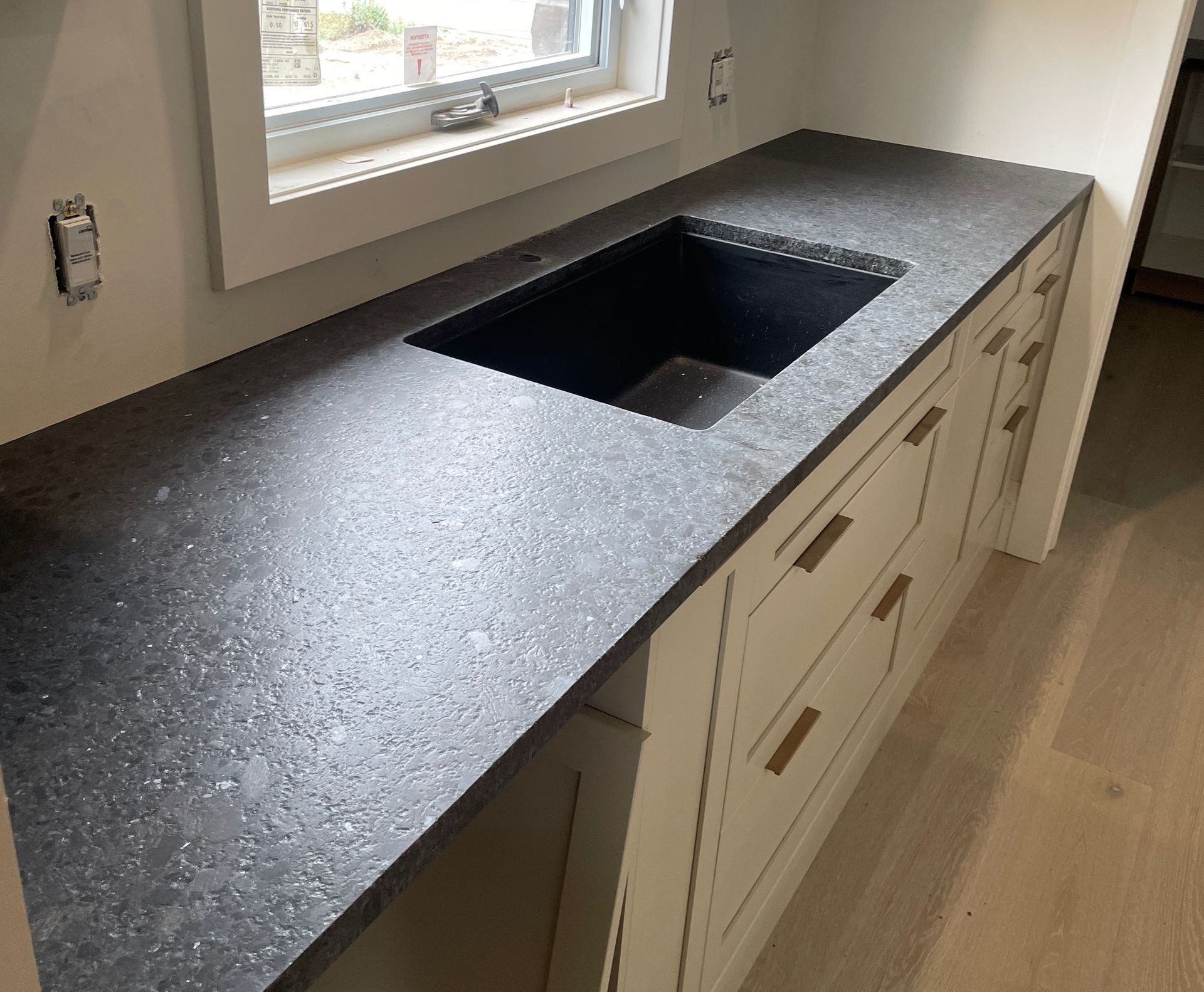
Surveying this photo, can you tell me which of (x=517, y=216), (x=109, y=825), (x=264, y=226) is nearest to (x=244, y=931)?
(x=109, y=825)

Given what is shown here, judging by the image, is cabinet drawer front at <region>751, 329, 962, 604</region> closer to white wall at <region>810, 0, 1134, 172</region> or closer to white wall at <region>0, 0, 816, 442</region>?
white wall at <region>0, 0, 816, 442</region>

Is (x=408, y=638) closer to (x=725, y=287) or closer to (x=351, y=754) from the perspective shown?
(x=351, y=754)

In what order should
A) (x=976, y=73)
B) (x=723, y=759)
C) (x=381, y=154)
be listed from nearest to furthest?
(x=723, y=759), (x=381, y=154), (x=976, y=73)

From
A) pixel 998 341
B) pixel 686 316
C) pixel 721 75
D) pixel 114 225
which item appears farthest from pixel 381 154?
pixel 998 341

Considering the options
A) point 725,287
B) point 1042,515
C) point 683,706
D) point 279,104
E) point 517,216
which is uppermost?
point 279,104

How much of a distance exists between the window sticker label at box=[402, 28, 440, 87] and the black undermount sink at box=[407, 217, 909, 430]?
1.08 ft

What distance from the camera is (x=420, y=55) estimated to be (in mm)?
1592

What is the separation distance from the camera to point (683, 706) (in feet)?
3.68

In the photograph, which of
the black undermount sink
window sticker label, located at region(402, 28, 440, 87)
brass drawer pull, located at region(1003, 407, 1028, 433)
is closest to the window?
window sticker label, located at region(402, 28, 440, 87)

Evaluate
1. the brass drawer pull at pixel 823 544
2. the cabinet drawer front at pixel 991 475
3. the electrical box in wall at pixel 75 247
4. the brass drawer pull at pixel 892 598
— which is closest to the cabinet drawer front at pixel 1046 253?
the cabinet drawer front at pixel 991 475

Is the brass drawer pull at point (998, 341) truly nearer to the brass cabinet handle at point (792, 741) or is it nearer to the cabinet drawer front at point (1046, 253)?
the cabinet drawer front at point (1046, 253)

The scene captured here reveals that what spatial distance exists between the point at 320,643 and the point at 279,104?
812 mm

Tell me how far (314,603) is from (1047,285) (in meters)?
1.88

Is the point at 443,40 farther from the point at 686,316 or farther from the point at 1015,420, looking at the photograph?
the point at 1015,420
